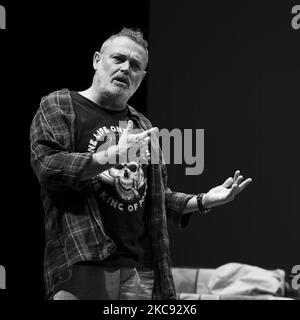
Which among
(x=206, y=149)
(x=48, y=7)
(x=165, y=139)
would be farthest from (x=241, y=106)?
(x=165, y=139)

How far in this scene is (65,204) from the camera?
1.47m

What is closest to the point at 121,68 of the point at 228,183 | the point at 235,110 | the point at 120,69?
the point at 120,69

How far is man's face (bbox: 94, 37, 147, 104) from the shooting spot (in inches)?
62.9

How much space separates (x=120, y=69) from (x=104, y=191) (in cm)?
35

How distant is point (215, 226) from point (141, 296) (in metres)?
2.76

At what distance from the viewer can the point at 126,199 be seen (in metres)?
1.52

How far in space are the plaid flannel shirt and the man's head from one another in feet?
0.38

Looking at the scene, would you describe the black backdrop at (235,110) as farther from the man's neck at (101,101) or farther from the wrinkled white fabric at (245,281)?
the man's neck at (101,101)

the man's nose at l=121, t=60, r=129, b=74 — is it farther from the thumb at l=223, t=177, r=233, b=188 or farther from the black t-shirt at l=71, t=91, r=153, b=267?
the thumb at l=223, t=177, r=233, b=188

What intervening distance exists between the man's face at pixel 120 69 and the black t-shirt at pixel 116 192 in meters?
0.06

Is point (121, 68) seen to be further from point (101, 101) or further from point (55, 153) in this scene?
point (55, 153)

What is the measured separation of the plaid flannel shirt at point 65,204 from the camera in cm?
141

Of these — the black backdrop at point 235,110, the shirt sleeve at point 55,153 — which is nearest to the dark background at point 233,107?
the black backdrop at point 235,110
